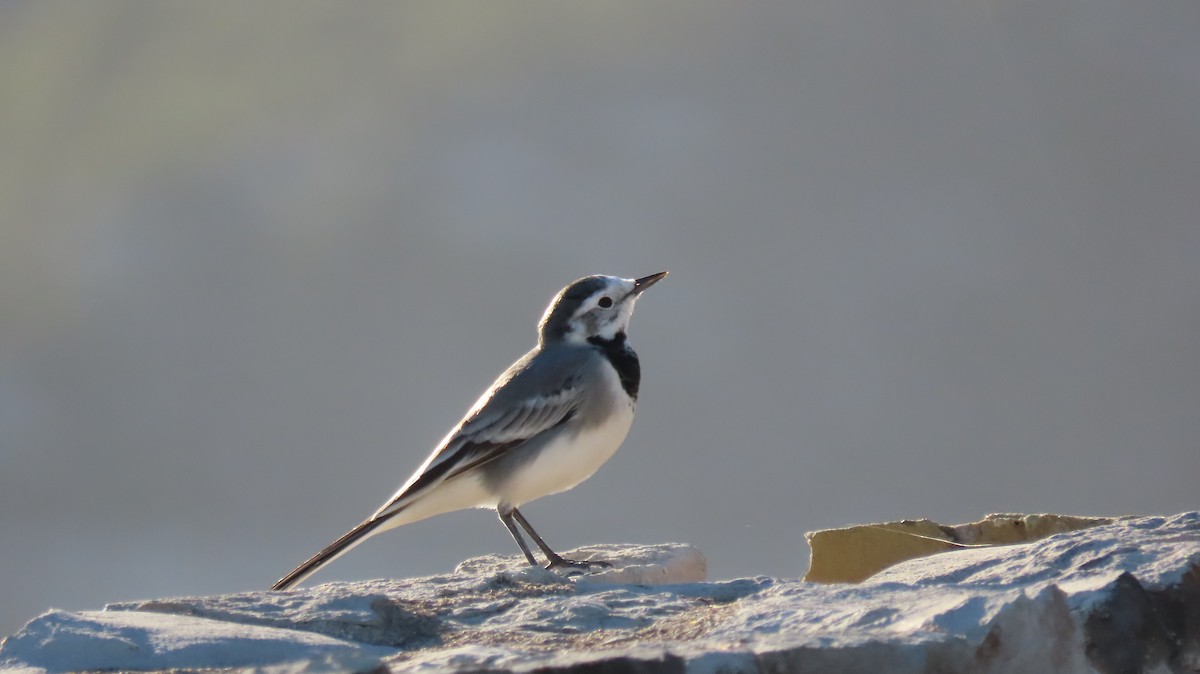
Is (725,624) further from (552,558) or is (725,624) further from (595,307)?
(595,307)

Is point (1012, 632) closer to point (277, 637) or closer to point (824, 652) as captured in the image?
point (824, 652)

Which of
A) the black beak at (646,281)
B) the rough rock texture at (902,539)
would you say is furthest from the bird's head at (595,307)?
the rough rock texture at (902,539)

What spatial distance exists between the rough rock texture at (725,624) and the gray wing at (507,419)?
218cm

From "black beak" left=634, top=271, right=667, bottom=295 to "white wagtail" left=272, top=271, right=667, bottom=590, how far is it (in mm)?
343

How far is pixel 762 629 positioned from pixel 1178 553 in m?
0.73

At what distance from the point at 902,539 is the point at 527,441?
2.09 metres

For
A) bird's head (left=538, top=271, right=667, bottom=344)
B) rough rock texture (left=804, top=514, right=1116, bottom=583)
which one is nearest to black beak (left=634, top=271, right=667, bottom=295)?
bird's head (left=538, top=271, right=667, bottom=344)

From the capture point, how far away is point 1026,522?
303cm

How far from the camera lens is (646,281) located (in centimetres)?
536

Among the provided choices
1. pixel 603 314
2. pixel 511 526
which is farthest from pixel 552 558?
pixel 603 314


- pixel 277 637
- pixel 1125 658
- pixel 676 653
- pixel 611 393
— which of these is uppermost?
pixel 611 393

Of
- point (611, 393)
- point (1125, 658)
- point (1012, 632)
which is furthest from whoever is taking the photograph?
point (611, 393)

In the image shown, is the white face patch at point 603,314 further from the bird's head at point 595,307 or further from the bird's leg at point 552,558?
the bird's leg at point 552,558

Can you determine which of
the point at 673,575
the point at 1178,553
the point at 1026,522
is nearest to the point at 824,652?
the point at 1178,553
